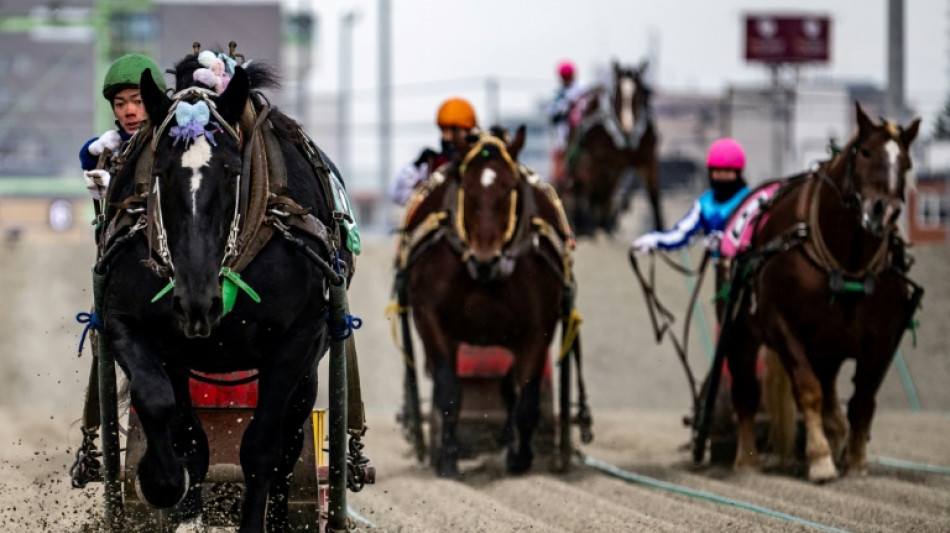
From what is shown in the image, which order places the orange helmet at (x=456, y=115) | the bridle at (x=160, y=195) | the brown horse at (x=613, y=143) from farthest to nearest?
the brown horse at (x=613, y=143), the orange helmet at (x=456, y=115), the bridle at (x=160, y=195)

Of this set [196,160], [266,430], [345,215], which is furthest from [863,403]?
[196,160]

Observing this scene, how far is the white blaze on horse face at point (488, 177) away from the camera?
11.5 m

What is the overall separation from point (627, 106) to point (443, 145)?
8.20 metres

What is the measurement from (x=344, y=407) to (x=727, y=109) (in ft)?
67.6

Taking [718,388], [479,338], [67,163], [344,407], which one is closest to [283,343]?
[344,407]

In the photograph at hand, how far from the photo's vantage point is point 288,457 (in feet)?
25.0

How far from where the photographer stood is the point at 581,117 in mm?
21297

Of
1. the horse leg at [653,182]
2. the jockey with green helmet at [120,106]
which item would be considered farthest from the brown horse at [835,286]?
the horse leg at [653,182]

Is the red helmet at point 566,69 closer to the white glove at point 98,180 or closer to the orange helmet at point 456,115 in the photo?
the orange helmet at point 456,115

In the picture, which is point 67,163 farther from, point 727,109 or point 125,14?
point 727,109

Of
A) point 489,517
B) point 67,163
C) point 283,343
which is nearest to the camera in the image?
point 283,343

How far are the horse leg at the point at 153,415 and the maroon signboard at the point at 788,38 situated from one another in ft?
136

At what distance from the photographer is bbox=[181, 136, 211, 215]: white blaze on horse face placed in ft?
21.2

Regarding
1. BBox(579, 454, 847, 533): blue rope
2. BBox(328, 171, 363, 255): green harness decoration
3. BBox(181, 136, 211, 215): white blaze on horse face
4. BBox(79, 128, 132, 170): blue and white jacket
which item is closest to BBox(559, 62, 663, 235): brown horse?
BBox(579, 454, 847, 533): blue rope
